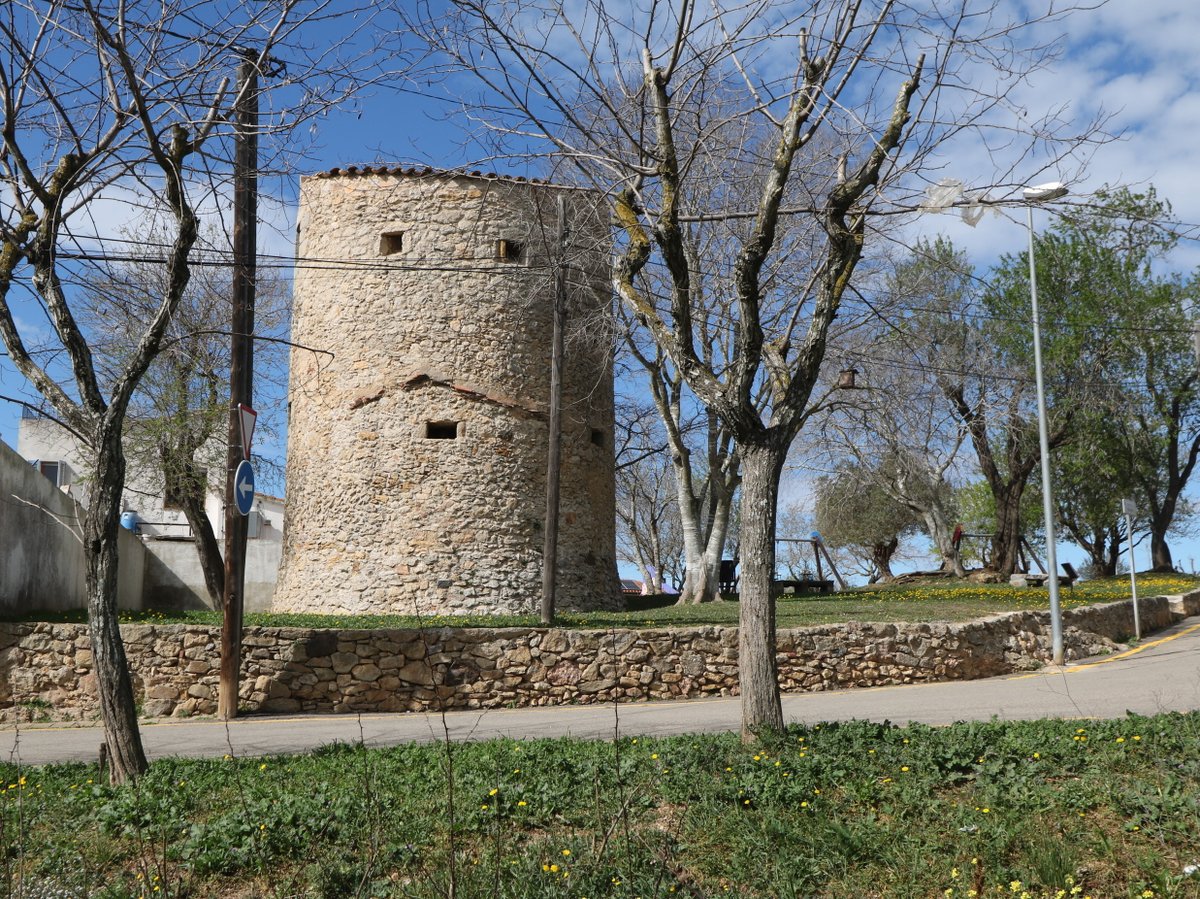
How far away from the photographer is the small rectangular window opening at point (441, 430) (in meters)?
18.7

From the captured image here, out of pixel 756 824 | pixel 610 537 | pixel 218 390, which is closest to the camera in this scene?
pixel 756 824

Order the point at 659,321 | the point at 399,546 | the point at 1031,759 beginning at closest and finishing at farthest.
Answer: the point at 1031,759 → the point at 659,321 → the point at 399,546

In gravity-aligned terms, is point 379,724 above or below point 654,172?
below

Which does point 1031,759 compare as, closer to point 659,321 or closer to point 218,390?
point 659,321

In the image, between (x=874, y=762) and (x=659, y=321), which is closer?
(x=874, y=762)

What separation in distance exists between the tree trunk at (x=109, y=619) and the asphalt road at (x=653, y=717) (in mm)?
1773

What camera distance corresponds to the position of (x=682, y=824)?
6051mm

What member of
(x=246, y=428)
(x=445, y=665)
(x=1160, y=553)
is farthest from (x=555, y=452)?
(x=1160, y=553)

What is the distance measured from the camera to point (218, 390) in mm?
22266

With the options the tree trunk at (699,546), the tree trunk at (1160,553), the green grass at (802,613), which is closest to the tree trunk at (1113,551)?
the tree trunk at (1160,553)

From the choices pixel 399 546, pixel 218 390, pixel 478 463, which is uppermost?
pixel 218 390

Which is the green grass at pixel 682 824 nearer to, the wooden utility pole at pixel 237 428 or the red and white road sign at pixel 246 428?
the red and white road sign at pixel 246 428

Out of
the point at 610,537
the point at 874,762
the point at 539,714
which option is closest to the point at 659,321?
the point at 874,762

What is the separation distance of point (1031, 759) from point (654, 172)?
4709 millimetres
